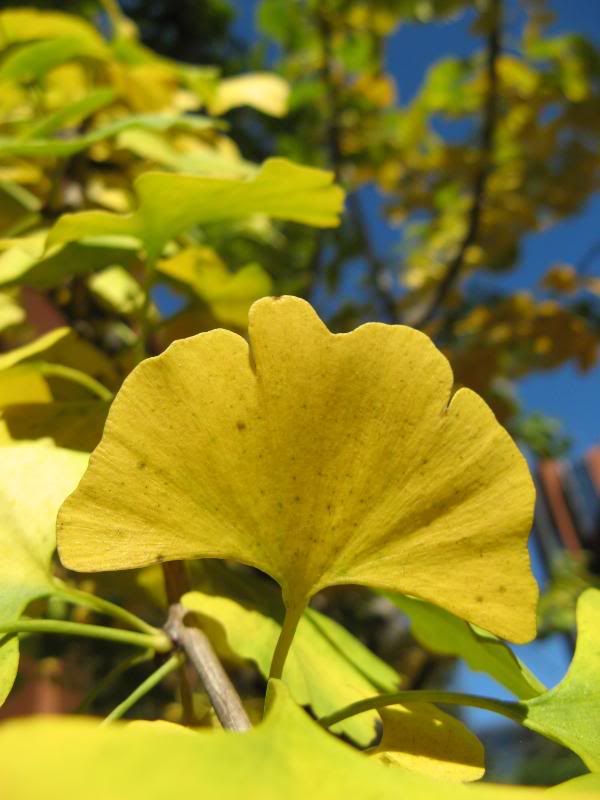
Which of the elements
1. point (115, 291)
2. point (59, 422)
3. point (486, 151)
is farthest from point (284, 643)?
point (486, 151)

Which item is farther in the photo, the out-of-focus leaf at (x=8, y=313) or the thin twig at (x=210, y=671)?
the out-of-focus leaf at (x=8, y=313)

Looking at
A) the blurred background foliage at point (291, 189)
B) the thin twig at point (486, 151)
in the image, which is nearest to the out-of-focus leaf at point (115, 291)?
the blurred background foliage at point (291, 189)

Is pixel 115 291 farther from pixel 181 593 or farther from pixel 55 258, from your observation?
pixel 181 593

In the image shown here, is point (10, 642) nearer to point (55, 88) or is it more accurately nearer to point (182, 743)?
point (182, 743)

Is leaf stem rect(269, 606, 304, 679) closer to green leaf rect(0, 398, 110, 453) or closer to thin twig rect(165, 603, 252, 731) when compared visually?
thin twig rect(165, 603, 252, 731)

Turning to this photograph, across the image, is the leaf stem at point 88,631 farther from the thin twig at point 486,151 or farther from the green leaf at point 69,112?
the thin twig at point 486,151

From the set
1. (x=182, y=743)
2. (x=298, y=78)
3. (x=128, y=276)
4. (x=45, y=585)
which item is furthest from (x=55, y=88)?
(x=298, y=78)
